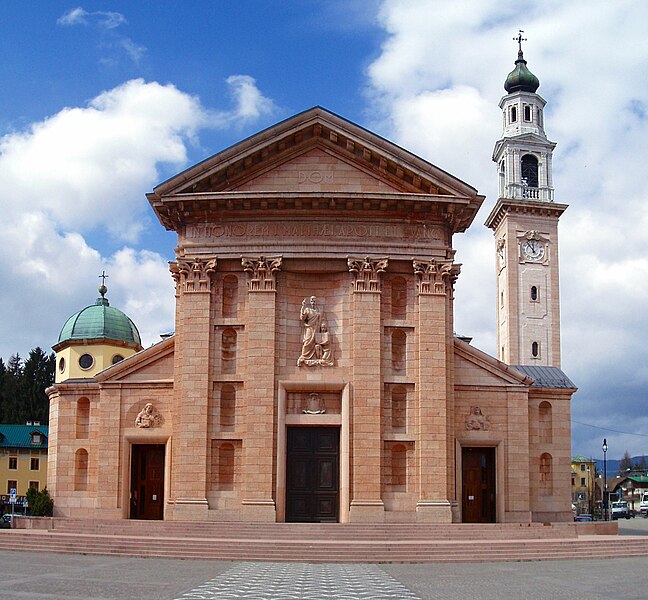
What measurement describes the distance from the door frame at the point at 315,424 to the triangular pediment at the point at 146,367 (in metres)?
5.61

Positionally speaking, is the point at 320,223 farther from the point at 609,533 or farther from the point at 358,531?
the point at 609,533

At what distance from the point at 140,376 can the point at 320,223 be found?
984 cm

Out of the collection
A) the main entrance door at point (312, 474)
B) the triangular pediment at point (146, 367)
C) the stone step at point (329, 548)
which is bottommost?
the stone step at point (329, 548)

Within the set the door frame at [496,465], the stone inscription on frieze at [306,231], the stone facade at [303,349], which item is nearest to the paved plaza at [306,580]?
the stone facade at [303,349]

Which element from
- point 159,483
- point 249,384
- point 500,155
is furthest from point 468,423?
point 500,155

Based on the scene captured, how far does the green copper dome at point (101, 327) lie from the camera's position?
77.1 metres

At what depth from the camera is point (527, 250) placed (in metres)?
86.6

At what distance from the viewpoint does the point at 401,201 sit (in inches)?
1566

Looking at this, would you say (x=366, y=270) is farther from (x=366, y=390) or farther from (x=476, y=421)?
(x=476, y=421)

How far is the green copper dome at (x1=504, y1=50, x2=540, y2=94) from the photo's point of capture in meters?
92.4

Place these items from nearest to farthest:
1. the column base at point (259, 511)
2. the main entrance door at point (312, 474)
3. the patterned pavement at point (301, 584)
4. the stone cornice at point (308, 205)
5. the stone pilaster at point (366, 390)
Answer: the patterned pavement at point (301, 584) → the column base at point (259, 511) → the stone pilaster at point (366, 390) → the main entrance door at point (312, 474) → the stone cornice at point (308, 205)

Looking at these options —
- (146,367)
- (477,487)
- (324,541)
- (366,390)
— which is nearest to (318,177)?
(366,390)

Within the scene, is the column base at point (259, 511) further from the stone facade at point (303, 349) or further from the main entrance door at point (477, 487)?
the main entrance door at point (477, 487)

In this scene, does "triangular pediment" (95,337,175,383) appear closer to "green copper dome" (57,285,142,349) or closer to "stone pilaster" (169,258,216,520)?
"stone pilaster" (169,258,216,520)
